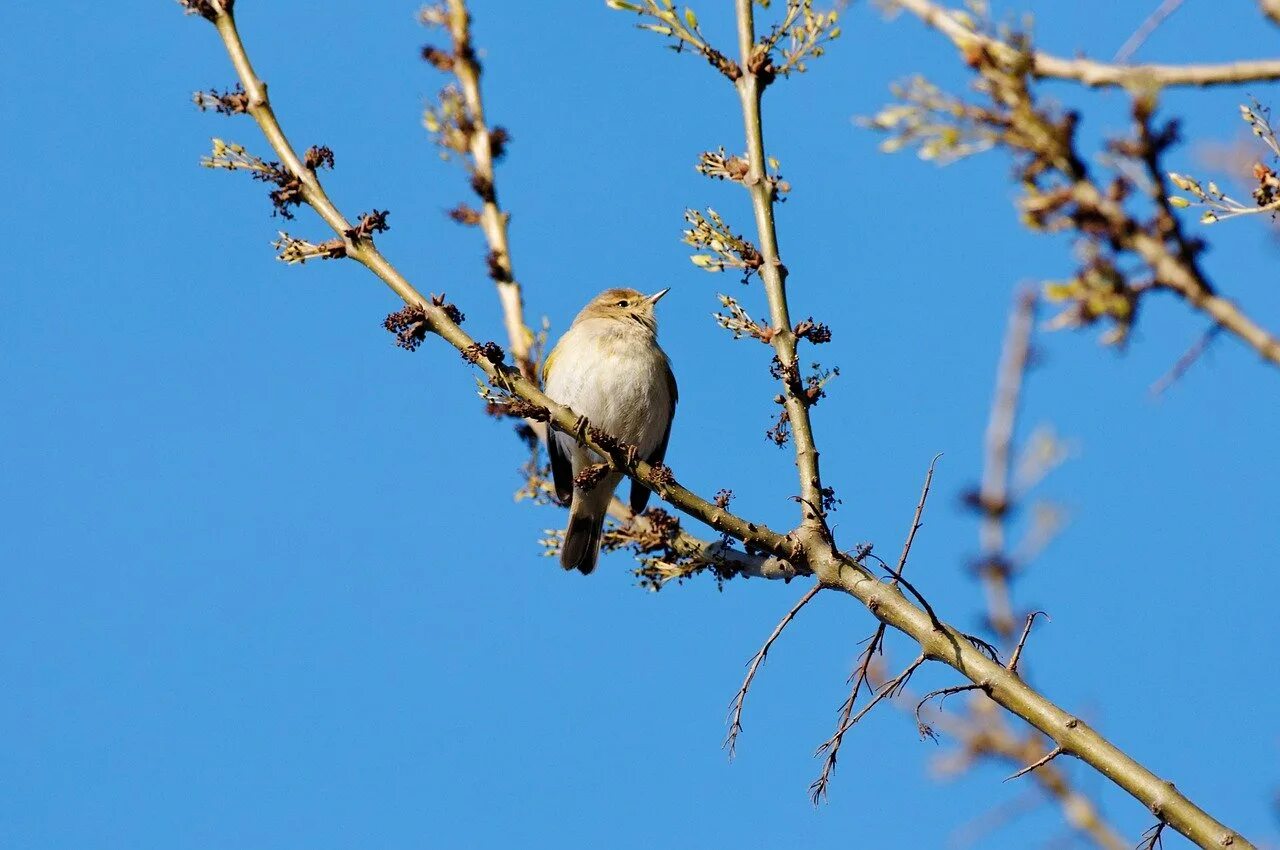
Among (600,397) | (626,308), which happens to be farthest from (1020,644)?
(626,308)

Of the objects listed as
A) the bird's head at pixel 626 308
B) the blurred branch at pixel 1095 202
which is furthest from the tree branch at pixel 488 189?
the blurred branch at pixel 1095 202

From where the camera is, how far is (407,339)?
15.5 feet

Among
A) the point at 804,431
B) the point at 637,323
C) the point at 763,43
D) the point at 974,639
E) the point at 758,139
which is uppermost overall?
the point at 637,323

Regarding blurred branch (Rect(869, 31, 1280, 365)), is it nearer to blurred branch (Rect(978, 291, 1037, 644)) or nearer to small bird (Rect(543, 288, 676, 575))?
blurred branch (Rect(978, 291, 1037, 644))

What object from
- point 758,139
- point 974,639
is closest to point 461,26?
point 758,139

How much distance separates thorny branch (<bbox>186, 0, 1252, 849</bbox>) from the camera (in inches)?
147

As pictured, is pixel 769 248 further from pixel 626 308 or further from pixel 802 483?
pixel 626 308

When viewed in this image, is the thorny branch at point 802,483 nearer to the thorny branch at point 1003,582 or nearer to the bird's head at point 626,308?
the thorny branch at point 1003,582

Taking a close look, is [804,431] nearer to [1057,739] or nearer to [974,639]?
[974,639]

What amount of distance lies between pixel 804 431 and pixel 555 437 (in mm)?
4552

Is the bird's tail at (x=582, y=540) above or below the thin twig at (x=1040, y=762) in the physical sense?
above

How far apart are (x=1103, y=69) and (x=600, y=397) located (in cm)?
668

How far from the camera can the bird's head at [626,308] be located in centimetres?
983

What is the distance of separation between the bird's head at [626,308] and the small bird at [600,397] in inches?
6.7
